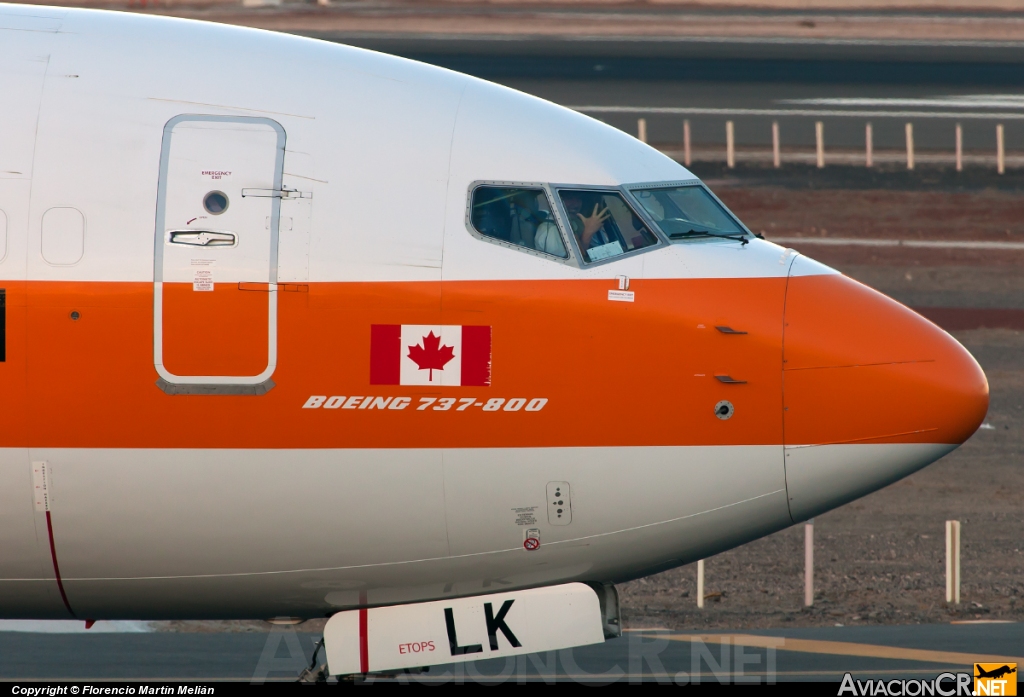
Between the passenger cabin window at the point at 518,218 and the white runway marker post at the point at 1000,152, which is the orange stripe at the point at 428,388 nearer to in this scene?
the passenger cabin window at the point at 518,218

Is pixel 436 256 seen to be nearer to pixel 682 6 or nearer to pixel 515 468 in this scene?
pixel 515 468

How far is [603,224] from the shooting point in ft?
29.2

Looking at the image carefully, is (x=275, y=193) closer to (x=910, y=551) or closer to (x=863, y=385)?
(x=863, y=385)

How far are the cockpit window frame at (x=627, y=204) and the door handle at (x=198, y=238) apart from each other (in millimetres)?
2342

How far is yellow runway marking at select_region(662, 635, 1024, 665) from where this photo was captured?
1264 cm

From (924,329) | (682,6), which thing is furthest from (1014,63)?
(924,329)

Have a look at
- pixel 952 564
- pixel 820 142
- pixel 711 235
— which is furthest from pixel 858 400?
pixel 820 142

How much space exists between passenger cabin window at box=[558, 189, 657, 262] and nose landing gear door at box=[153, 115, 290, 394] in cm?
209

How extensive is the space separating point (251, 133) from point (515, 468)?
2984 mm

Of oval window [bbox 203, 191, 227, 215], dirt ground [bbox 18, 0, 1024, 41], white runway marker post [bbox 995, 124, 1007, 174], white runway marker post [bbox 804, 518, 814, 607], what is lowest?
white runway marker post [bbox 804, 518, 814, 607]

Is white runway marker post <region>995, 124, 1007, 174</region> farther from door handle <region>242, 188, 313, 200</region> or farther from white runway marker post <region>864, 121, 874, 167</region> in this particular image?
door handle <region>242, 188, 313, 200</region>

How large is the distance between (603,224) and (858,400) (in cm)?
218

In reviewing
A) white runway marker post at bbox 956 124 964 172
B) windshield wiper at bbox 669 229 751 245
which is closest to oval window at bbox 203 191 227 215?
windshield wiper at bbox 669 229 751 245

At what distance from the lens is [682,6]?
222 ft
